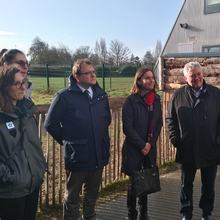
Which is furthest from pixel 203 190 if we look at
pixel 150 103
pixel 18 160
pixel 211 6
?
pixel 211 6

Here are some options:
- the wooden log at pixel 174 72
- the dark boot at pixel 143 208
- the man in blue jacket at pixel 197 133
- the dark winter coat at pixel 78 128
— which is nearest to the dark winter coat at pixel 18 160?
the dark winter coat at pixel 78 128

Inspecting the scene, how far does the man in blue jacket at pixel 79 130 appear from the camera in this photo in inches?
98.0

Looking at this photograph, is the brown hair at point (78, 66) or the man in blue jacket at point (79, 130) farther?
the brown hair at point (78, 66)

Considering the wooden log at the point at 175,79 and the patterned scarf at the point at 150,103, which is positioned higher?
the wooden log at the point at 175,79

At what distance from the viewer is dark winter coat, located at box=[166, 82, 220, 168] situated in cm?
282

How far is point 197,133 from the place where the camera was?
283cm

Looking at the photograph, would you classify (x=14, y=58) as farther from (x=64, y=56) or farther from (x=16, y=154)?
(x=64, y=56)

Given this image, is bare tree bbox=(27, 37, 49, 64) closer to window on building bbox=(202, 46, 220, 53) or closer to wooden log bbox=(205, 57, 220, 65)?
window on building bbox=(202, 46, 220, 53)

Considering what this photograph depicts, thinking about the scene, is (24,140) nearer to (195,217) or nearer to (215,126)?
(215,126)

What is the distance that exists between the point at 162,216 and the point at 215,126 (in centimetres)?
136

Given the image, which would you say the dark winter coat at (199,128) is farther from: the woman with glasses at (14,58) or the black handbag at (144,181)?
the woman with glasses at (14,58)

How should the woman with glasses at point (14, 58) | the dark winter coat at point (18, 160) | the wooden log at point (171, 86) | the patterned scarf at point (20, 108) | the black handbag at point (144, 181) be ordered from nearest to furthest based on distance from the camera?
the dark winter coat at point (18, 160)
the patterned scarf at point (20, 108)
the woman with glasses at point (14, 58)
the black handbag at point (144, 181)
the wooden log at point (171, 86)

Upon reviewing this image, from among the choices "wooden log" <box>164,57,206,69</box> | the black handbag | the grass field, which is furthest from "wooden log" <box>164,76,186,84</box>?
the grass field

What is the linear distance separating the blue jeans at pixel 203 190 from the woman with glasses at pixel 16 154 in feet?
5.95
